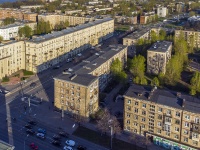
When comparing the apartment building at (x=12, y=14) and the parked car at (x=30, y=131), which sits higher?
the apartment building at (x=12, y=14)

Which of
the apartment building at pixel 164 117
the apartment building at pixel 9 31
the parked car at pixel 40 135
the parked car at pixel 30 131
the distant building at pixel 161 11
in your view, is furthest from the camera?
the distant building at pixel 161 11

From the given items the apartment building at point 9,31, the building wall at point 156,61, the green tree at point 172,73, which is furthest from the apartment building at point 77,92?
the apartment building at point 9,31

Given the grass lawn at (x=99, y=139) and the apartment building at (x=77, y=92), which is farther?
the apartment building at (x=77, y=92)

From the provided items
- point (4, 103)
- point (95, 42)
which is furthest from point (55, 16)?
point (4, 103)

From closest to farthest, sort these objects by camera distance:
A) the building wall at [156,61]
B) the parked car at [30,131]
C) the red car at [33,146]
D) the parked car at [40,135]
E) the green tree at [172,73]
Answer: the red car at [33,146] < the parked car at [40,135] < the parked car at [30,131] < the green tree at [172,73] < the building wall at [156,61]

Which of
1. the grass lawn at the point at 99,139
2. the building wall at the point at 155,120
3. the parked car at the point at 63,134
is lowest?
the grass lawn at the point at 99,139

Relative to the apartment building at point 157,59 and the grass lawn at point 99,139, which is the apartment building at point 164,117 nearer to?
the grass lawn at point 99,139

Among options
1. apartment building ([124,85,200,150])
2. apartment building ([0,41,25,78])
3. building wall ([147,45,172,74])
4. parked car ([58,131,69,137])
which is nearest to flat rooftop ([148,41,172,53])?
building wall ([147,45,172,74])
